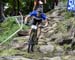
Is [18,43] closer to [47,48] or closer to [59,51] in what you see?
[47,48]

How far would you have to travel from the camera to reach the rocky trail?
1122 centimetres

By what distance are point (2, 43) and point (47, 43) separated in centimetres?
217

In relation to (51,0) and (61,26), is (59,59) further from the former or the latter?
(51,0)

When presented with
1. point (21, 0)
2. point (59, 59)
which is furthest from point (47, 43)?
point (21, 0)

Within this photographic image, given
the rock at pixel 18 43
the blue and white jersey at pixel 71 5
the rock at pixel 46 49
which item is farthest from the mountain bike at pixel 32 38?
the blue and white jersey at pixel 71 5

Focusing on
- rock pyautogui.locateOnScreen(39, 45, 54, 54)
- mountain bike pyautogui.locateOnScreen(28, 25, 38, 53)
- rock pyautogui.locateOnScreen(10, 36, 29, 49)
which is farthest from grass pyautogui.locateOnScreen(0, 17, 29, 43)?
mountain bike pyautogui.locateOnScreen(28, 25, 38, 53)

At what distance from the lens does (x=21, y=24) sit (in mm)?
17250

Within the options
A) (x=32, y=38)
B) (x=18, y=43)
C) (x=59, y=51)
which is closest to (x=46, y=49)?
(x=59, y=51)

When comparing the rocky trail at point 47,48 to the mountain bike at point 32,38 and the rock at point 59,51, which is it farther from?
the mountain bike at point 32,38

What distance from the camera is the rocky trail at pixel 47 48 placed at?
11.2 m

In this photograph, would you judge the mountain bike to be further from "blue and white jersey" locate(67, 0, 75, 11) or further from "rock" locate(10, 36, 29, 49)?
"blue and white jersey" locate(67, 0, 75, 11)

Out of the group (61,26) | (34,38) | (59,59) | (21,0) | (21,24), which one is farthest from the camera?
(21,0)

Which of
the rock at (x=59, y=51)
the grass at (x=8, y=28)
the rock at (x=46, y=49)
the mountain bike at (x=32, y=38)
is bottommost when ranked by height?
the grass at (x=8, y=28)

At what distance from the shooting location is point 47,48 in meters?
12.5
